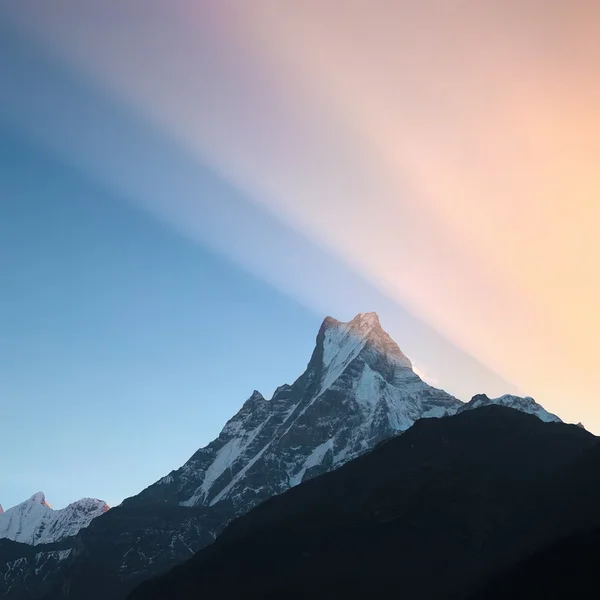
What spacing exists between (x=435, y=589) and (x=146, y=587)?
270ft

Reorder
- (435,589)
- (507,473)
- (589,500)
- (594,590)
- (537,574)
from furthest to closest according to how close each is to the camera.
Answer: (507,473), (589,500), (435,589), (537,574), (594,590)

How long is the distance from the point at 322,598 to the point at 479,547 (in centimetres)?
3712

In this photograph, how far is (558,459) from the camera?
197375 mm

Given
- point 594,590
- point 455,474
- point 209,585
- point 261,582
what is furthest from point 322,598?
point 594,590

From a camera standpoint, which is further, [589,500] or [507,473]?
[507,473]

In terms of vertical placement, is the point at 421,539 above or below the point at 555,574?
above

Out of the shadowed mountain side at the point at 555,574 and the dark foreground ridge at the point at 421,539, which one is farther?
the dark foreground ridge at the point at 421,539

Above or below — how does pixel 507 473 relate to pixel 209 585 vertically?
above

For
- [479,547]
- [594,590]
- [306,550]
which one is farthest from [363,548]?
[594,590]

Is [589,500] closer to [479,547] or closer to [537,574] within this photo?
[479,547]

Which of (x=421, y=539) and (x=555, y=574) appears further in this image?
(x=421, y=539)

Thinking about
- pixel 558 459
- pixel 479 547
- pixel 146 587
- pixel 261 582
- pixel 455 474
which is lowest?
pixel 146 587

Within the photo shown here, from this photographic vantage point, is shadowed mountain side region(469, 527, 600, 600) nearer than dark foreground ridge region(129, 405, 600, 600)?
Yes

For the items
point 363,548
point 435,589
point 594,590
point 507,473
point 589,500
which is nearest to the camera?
point 594,590
